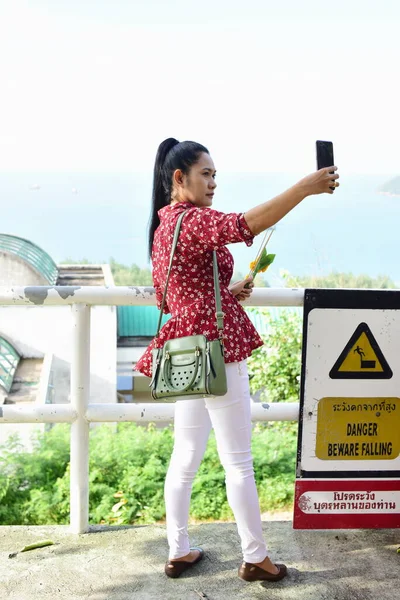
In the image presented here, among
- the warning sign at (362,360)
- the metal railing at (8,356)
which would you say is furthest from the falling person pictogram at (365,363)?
the metal railing at (8,356)

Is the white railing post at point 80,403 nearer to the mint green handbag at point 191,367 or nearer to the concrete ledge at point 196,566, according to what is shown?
the concrete ledge at point 196,566

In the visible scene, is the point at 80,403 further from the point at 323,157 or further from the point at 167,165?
the point at 323,157

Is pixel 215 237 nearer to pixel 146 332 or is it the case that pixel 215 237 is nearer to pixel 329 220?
pixel 146 332

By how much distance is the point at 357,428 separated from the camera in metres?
2.82

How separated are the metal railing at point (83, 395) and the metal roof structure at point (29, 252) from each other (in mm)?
20028

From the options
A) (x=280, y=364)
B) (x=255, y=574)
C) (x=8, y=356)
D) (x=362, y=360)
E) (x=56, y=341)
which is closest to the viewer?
(x=255, y=574)

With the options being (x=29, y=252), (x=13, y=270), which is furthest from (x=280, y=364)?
(x=29, y=252)

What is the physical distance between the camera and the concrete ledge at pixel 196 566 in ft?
8.18

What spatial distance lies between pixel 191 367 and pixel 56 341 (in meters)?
19.0

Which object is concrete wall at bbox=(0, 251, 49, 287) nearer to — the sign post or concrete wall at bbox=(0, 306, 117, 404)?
concrete wall at bbox=(0, 306, 117, 404)

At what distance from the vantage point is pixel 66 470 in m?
5.18

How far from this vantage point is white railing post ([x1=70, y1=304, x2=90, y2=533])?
9.27 feet

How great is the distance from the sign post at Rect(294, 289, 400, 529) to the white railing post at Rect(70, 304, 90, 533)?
806 millimetres

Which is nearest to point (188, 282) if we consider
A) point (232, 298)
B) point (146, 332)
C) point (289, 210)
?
point (232, 298)
